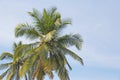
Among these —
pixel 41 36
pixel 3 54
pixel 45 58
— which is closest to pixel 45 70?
pixel 45 58

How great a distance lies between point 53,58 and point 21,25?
4946 millimetres

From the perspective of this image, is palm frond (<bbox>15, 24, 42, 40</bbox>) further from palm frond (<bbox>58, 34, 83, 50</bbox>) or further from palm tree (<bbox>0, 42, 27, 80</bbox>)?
palm tree (<bbox>0, 42, 27, 80</bbox>)

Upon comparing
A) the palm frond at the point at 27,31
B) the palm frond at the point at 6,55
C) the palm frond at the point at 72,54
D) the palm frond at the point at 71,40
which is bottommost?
the palm frond at the point at 72,54

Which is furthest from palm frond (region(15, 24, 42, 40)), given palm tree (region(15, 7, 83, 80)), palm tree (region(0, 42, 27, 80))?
palm tree (region(0, 42, 27, 80))

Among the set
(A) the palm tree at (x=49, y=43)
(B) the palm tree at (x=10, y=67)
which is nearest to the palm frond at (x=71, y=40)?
(A) the palm tree at (x=49, y=43)

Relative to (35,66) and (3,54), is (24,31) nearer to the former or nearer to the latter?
(35,66)

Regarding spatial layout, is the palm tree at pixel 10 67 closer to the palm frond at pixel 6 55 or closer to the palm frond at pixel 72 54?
the palm frond at pixel 6 55

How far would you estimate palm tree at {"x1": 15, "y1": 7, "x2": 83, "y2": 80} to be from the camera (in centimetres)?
4391

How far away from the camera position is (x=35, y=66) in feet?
147

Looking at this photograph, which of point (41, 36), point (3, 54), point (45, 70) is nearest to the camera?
point (45, 70)

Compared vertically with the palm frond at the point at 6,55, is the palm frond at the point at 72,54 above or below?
below

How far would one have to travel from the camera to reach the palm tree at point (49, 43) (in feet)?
144

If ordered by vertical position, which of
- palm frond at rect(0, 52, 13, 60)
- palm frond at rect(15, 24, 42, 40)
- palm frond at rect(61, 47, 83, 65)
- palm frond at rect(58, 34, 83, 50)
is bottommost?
palm frond at rect(61, 47, 83, 65)

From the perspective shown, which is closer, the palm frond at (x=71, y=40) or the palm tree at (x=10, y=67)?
the palm frond at (x=71, y=40)
